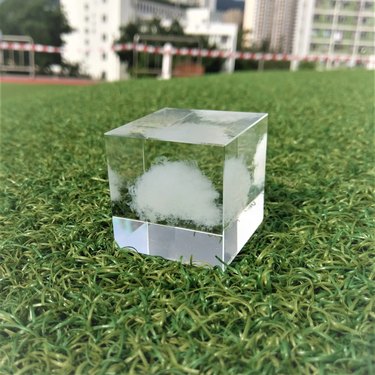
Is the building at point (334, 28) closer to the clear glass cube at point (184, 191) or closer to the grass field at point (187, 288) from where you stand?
the grass field at point (187, 288)

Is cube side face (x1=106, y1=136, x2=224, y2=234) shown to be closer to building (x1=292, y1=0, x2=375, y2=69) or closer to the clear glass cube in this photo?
the clear glass cube

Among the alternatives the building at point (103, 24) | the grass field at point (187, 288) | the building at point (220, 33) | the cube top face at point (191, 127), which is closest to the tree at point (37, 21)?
the building at point (103, 24)

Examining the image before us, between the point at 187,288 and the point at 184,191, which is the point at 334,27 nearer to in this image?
the point at 184,191

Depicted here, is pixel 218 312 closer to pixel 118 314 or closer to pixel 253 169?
pixel 118 314

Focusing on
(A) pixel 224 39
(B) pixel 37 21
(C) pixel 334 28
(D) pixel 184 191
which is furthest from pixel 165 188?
(C) pixel 334 28

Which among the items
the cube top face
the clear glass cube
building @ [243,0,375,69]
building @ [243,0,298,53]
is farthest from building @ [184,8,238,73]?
building @ [243,0,298,53]

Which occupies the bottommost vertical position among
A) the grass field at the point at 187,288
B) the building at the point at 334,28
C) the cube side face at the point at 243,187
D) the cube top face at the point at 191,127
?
the grass field at the point at 187,288

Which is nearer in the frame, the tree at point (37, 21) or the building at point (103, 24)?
the tree at point (37, 21)
